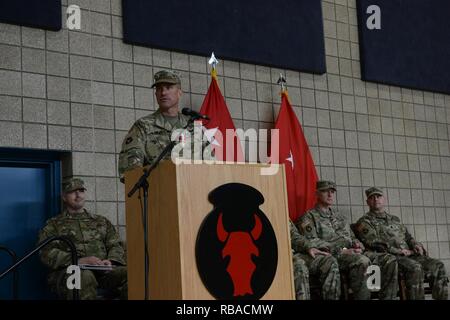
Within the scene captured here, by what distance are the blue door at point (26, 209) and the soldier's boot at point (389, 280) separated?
2.51 meters

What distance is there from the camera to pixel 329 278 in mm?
4883

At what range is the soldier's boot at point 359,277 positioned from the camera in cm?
506

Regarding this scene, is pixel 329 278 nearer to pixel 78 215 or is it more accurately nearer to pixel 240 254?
pixel 78 215

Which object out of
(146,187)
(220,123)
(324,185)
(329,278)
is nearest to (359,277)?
(329,278)

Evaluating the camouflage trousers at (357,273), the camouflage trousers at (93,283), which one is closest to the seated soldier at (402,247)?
the camouflage trousers at (357,273)

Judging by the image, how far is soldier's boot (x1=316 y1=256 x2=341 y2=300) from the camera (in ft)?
16.0

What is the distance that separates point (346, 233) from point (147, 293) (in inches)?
120

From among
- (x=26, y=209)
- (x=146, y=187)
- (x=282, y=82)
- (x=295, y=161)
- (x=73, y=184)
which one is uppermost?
(x=282, y=82)

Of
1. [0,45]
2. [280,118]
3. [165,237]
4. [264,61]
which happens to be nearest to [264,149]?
[280,118]

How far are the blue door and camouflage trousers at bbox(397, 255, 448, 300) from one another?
275 centimetres

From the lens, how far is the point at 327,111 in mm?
6484

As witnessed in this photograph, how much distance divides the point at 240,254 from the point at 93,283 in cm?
164

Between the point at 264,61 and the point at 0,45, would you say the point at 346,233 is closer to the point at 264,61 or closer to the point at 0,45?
the point at 264,61

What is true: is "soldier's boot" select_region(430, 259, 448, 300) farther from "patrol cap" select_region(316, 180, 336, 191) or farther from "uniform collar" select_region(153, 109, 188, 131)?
"uniform collar" select_region(153, 109, 188, 131)
